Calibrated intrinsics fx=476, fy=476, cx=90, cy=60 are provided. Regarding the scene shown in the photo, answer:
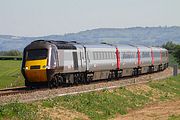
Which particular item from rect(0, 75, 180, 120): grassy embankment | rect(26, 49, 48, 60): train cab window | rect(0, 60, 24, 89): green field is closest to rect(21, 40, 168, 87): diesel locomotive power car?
rect(26, 49, 48, 60): train cab window

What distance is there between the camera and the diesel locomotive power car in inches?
1159

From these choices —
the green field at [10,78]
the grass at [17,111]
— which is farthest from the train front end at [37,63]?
the green field at [10,78]

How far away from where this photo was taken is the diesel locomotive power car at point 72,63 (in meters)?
29.4

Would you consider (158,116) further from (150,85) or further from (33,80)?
(150,85)

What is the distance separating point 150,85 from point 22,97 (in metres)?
16.8

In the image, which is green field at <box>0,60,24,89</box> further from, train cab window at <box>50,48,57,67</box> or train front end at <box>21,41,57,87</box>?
train cab window at <box>50,48,57,67</box>

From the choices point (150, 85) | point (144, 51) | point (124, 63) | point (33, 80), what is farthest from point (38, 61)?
point (144, 51)

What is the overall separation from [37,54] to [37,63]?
2.73 feet

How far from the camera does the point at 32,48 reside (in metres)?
30.3

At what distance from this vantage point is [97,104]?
25844mm

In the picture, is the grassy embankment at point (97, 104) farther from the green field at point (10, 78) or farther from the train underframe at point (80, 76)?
the green field at point (10, 78)

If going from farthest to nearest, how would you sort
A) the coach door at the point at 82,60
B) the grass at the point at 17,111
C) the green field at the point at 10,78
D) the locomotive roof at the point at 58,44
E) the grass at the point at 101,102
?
the green field at the point at 10,78
the coach door at the point at 82,60
the locomotive roof at the point at 58,44
the grass at the point at 101,102
the grass at the point at 17,111

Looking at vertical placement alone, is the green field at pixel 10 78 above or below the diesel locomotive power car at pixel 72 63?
below

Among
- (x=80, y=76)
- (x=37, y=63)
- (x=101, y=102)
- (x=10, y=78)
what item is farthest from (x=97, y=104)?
(x=10, y=78)
